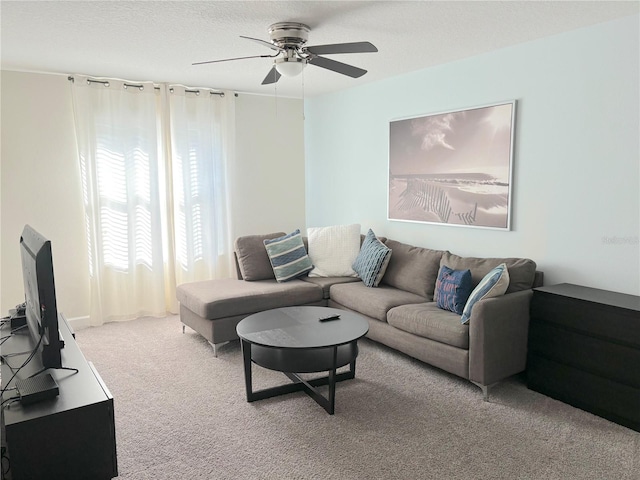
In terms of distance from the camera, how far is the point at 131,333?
4.52m

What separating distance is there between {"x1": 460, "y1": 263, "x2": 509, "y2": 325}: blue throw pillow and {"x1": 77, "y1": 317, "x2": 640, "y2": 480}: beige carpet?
0.53 m

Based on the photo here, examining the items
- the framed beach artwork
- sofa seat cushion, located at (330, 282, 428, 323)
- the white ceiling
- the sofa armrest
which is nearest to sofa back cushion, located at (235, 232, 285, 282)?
sofa seat cushion, located at (330, 282, 428, 323)

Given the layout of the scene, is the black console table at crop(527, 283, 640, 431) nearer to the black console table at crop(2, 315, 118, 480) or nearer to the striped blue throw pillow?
the striped blue throw pillow

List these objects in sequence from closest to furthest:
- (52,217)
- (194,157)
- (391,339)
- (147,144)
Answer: (391,339)
(52,217)
(147,144)
(194,157)

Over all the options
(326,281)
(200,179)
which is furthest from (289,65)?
(200,179)

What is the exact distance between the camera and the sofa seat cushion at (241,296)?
390 centimetres

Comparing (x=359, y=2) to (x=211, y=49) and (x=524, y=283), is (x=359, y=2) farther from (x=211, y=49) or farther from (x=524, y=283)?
(x=524, y=283)

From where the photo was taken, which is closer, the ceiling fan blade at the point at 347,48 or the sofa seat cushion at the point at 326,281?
the ceiling fan blade at the point at 347,48

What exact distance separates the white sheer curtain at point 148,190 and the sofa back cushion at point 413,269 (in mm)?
2059

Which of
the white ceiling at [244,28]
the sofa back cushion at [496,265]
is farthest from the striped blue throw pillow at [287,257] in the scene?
the white ceiling at [244,28]

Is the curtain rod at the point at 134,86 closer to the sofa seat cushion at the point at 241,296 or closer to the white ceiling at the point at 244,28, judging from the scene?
the white ceiling at the point at 244,28

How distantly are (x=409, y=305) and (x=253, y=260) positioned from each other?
1.66 meters

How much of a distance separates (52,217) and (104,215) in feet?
1.48

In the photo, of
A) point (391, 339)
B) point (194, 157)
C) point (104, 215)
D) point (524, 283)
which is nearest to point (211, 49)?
point (194, 157)
